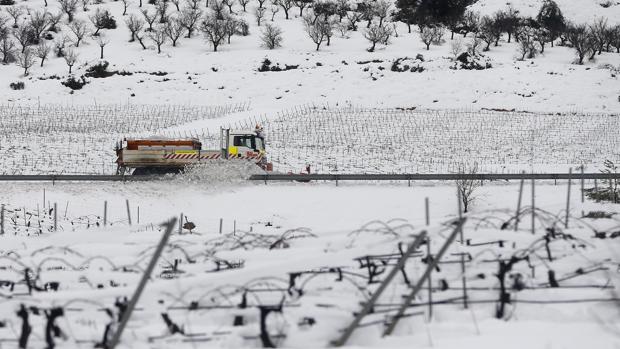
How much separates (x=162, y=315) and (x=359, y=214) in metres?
17.5

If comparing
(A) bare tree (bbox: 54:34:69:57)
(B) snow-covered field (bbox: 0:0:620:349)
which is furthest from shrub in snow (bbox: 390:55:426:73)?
(A) bare tree (bbox: 54:34:69:57)

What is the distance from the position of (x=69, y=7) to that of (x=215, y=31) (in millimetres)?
27234

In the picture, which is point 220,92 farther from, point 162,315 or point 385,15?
point 162,315

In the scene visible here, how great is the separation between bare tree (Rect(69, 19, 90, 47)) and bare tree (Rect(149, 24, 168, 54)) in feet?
26.9

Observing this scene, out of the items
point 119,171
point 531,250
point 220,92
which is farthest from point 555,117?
point 531,250

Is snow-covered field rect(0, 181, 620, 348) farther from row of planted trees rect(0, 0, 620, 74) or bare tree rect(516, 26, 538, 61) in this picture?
row of planted trees rect(0, 0, 620, 74)

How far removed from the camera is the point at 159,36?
240 ft

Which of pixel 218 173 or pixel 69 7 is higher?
pixel 69 7

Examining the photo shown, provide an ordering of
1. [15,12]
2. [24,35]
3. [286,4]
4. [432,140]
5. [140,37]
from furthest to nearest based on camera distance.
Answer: [286,4]
[15,12]
[140,37]
[24,35]
[432,140]

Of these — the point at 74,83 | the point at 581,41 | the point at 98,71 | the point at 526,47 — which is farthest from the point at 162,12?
the point at 581,41

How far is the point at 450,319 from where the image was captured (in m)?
6.02

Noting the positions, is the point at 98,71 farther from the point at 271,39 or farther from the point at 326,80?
the point at 326,80

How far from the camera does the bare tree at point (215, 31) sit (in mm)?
71938

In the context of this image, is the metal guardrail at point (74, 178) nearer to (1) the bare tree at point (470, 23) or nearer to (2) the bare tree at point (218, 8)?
(2) the bare tree at point (218, 8)
